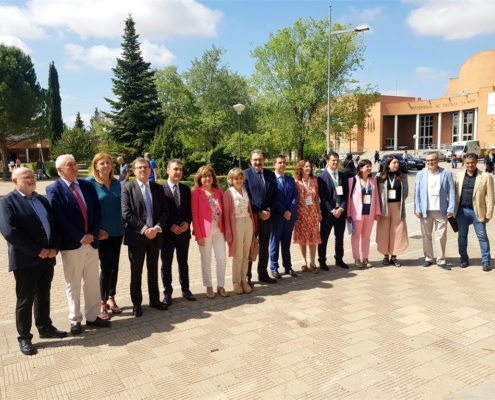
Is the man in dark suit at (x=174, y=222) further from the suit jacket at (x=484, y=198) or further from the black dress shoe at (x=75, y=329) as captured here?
the suit jacket at (x=484, y=198)

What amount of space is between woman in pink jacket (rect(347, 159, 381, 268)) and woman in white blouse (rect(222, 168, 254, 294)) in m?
2.07

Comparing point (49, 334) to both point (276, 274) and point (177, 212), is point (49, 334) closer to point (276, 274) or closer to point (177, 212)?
point (177, 212)

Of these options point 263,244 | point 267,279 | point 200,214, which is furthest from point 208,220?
point 267,279

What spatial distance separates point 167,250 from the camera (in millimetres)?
5242

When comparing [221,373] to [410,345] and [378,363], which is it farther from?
[410,345]

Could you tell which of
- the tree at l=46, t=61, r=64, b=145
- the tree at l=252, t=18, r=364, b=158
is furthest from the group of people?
the tree at l=46, t=61, r=64, b=145

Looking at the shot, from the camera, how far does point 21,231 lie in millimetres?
3924

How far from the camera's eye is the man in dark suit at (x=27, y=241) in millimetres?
3891

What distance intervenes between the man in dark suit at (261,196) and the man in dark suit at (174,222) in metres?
1.01

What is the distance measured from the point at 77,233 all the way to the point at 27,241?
49 centimetres

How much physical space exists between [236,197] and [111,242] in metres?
1.75

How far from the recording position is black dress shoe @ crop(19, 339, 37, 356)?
3961 mm

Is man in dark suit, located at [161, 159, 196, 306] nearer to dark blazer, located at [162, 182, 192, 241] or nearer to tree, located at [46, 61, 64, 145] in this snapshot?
dark blazer, located at [162, 182, 192, 241]

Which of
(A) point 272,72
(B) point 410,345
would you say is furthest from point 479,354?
(A) point 272,72
